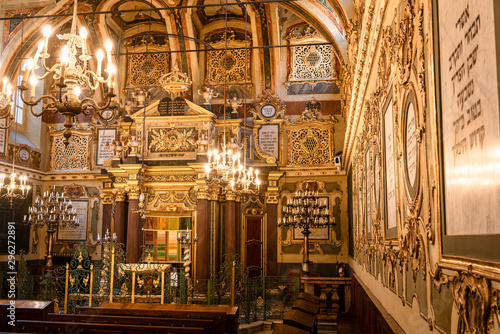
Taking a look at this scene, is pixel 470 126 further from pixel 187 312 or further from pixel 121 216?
pixel 121 216

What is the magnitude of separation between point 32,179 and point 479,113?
52.9 ft

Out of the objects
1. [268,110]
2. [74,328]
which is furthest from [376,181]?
[268,110]

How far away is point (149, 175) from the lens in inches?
545

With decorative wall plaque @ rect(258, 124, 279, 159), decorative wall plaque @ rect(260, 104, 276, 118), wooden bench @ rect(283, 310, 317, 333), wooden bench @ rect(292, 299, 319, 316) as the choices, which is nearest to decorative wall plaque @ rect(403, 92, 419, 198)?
wooden bench @ rect(283, 310, 317, 333)

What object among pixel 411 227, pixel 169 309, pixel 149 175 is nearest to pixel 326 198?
pixel 149 175

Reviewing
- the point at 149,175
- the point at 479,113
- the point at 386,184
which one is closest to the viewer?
the point at 479,113

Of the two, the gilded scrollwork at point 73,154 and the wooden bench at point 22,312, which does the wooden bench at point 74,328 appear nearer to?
the wooden bench at point 22,312

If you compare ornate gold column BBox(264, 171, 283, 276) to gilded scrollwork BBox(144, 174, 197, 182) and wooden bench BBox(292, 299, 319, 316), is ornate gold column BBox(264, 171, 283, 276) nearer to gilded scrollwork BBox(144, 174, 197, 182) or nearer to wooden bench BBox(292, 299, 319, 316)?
gilded scrollwork BBox(144, 174, 197, 182)

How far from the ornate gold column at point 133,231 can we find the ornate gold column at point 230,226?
8.09 ft

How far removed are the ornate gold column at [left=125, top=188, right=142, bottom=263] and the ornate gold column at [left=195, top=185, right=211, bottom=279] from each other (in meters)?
1.71

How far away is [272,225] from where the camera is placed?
1462cm

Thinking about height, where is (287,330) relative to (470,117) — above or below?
below

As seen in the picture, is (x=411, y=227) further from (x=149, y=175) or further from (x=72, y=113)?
(x=149, y=175)

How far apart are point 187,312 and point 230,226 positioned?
6.66 meters
